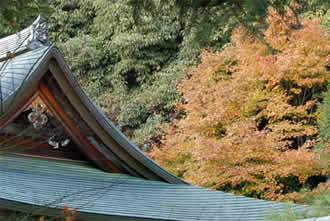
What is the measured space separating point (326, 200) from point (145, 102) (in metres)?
8.25

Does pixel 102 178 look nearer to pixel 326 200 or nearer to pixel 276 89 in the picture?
pixel 326 200

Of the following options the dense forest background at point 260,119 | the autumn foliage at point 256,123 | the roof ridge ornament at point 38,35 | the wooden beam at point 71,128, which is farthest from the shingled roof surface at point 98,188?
the autumn foliage at point 256,123

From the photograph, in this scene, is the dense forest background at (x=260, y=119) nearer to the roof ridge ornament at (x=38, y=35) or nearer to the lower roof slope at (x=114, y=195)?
the roof ridge ornament at (x=38, y=35)

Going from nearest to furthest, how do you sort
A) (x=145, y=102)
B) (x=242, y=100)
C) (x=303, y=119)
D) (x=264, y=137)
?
(x=264, y=137), (x=242, y=100), (x=303, y=119), (x=145, y=102)

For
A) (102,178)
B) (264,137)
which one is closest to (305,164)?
(264,137)

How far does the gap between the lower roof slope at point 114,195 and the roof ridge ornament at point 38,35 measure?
98cm

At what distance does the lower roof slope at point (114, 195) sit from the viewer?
4.03m

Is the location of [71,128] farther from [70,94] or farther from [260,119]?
[260,119]

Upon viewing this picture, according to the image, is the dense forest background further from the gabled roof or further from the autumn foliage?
the gabled roof

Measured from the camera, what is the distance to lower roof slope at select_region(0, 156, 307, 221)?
4.03 m

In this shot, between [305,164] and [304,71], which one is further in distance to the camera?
[304,71]

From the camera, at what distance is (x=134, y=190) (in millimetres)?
4676

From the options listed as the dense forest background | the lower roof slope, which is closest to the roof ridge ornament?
the lower roof slope

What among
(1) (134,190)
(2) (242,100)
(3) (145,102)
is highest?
(1) (134,190)
